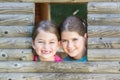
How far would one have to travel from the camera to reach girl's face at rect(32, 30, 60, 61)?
361cm

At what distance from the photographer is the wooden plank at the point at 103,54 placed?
11.9 feet

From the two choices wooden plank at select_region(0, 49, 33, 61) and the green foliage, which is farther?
the green foliage

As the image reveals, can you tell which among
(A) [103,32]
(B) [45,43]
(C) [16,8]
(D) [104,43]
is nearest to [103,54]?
(D) [104,43]

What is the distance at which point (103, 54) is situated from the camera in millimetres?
3615

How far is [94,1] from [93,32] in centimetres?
30

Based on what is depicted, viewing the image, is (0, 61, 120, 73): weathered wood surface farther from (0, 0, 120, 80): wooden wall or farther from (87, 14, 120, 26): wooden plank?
(87, 14, 120, 26): wooden plank

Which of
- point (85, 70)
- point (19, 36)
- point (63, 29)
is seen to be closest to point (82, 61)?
point (85, 70)

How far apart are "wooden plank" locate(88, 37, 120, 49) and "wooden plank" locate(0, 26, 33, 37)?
57 cm

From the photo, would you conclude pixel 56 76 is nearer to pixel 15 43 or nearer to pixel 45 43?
pixel 45 43

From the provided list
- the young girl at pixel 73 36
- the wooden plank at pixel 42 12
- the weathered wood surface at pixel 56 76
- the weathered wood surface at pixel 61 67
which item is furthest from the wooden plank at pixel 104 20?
the wooden plank at pixel 42 12

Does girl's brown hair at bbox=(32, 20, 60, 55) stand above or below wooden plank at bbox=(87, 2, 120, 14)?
below

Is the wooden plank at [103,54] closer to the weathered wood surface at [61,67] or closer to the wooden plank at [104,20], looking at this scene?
the weathered wood surface at [61,67]

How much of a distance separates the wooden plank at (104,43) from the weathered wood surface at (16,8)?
2.06 ft

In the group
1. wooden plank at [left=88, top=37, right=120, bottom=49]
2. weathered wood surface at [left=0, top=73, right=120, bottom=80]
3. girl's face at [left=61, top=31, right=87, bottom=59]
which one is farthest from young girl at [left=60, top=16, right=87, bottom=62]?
weathered wood surface at [left=0, top=73, right=120, bottom=80]
